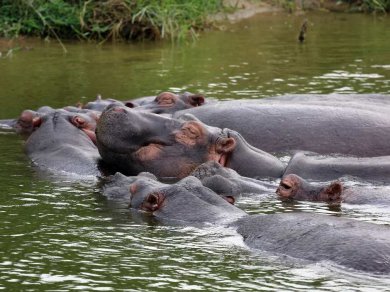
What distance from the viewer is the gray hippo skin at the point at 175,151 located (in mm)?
8383

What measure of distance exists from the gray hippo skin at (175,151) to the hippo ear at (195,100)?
1.66 meters

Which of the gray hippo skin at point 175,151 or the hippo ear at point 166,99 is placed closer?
Result: the gray hippo skin at point 175,151

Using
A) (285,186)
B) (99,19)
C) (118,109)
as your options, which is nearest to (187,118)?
(118,109)

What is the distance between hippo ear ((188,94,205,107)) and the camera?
10.2 metres

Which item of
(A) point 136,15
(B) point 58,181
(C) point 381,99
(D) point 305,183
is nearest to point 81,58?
(A) point 136,15

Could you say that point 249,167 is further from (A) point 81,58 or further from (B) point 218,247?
(A) point 81,58

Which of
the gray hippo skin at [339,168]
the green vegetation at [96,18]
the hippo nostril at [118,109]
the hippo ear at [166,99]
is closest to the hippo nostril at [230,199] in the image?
the gray hippo skin at [339,168]

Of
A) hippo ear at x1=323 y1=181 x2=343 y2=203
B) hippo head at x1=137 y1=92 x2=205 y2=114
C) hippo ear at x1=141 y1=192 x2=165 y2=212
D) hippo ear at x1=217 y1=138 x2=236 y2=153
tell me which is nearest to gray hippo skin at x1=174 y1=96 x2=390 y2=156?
hippo head at x1=137 y1=92 x2=205 y2=114

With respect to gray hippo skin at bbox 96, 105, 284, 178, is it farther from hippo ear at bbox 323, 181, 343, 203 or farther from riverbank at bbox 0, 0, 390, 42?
riverbank at bbox 0, 0, 390, 42

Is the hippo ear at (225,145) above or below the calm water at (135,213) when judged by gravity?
above

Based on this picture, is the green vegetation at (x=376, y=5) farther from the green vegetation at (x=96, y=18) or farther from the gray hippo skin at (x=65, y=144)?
the gray hippo skin at (x=65, y=144)

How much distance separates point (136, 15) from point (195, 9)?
131cm

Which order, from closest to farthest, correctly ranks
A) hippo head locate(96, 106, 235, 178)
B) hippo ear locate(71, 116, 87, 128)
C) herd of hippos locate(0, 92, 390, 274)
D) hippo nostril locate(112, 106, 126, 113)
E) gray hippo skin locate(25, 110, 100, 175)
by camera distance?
herd of hippos locate(0, 92, 390, 274)
hippo nostril locate(112, 106, 126, 113)
hippo head locate(96, 106, 235, 178)
gray hippo skin locate(25, 110, 100, 175)
hippo ear locate(71, 116, 87, 128)

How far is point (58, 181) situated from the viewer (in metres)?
8.49
